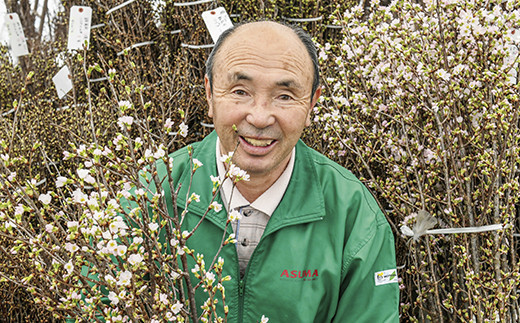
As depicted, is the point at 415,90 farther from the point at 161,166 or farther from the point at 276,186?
the point at 161,166

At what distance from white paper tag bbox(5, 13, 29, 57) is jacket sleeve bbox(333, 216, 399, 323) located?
3.20m

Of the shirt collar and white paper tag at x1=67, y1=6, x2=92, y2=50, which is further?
white paper tag at x1=67, y1=6, x2=92, y2=50

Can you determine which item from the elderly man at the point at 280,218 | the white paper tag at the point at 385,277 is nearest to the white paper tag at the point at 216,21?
the elderly man at the point at 280,218

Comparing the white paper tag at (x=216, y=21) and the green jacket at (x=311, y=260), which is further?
the white paper tag at (x=216, y=21)

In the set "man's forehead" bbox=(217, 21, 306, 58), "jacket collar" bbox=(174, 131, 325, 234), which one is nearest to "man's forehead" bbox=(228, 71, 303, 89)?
"man's forehead" bbox=(217, 21, 306, 58)

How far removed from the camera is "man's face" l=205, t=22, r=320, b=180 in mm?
1801

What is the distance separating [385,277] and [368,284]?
0.08 meters

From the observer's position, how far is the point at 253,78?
179 cm

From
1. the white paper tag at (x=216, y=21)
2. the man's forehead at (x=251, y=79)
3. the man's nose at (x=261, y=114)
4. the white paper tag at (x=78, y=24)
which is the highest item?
the white paper tag at (x=78, y=24)

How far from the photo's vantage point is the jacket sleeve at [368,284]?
187 cm

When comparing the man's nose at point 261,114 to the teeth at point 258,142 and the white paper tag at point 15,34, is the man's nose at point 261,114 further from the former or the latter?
the white paper tag at point 15,34

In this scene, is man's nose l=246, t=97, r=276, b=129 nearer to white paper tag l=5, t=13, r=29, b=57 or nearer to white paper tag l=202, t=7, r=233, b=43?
white paper tag l=202, t=7, r=233, b=43

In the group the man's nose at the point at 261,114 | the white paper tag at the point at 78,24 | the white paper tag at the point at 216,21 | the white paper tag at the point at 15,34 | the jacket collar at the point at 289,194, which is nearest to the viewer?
the man's nose at the point at 261,114

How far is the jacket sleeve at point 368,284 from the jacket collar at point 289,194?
0.21 m
